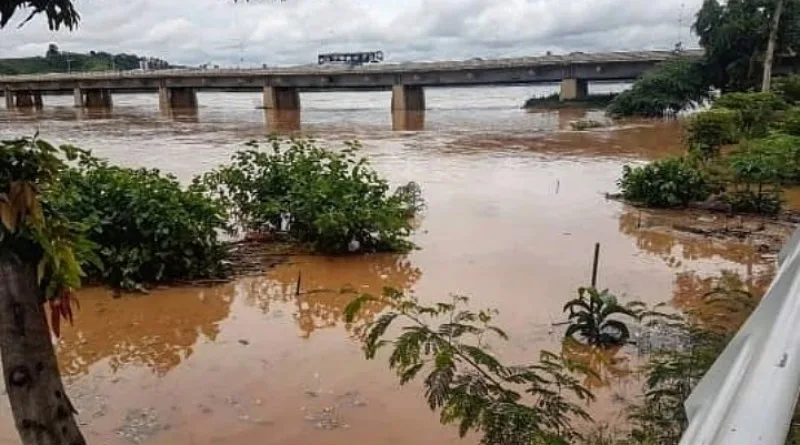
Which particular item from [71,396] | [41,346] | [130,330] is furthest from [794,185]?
[41,346]

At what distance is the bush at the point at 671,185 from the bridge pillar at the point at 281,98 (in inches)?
1697

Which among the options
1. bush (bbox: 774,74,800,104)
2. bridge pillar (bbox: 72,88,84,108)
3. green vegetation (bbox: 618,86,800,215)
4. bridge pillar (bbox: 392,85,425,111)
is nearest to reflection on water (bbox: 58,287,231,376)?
green vegetation (bbox: 618,86,800,215)

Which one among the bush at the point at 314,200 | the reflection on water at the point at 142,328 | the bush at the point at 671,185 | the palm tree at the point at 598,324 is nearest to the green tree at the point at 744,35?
the bush at the point at 671,185

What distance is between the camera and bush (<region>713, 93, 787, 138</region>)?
674 inches

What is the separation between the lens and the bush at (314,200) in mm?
9672

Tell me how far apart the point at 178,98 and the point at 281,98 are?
9587 mm

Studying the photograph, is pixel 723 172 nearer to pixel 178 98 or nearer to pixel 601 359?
pixel 601 359

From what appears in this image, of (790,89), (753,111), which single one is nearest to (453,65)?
(790,89)

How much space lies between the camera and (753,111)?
18.4 metres

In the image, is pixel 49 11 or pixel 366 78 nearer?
pixel 49 11

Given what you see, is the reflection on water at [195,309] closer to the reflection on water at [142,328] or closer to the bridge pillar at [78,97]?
the reflection on water at [142,328]

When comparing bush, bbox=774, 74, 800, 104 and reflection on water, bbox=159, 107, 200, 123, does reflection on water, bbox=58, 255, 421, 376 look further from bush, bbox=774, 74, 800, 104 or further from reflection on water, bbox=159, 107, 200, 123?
reflection on water, bbox=159, 107, 200, 123

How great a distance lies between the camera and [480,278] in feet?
28.8

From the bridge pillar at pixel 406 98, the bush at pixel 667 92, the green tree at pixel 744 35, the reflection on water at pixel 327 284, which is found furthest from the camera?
the bridge pillar at pixel 406 98
